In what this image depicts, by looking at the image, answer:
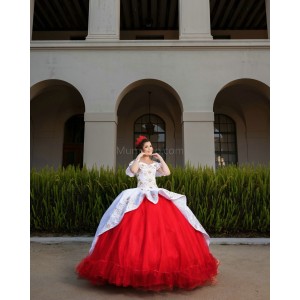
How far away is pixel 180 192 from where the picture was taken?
698 cm

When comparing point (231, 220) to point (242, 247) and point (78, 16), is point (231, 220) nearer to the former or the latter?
point (242, 247)

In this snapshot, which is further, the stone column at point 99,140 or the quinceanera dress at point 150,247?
the stone column at point 99,140

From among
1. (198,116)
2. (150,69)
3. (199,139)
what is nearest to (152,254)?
(199,139)

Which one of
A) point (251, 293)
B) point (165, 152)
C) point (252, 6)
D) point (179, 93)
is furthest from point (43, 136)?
point (251, 293)

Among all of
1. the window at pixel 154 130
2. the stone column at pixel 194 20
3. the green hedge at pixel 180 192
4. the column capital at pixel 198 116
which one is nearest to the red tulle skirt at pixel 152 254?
the green hedge at pixel 180 192

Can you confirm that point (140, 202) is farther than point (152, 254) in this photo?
Yes

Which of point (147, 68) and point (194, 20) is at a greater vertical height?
point (194, 20)

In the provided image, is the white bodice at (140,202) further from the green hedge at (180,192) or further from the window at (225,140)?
the window at (225,140)

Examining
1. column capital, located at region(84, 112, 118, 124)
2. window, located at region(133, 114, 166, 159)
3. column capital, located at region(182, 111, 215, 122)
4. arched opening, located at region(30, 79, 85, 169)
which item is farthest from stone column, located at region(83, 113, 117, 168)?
window, located at region(133, 114, 166, 159)

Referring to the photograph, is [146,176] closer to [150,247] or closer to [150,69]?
[150,247]

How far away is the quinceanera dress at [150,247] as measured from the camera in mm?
3334

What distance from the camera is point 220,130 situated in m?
14.6

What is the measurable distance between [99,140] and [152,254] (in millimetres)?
6740

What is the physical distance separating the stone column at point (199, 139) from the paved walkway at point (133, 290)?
11.6ft
